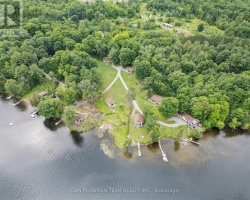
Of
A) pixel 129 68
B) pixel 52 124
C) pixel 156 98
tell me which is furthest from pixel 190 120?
pixel 52 124

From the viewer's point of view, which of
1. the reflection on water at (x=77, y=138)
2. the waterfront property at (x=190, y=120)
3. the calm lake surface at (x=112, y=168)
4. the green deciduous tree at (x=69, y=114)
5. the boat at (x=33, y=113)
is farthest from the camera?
the boat at (x=33, y=113)

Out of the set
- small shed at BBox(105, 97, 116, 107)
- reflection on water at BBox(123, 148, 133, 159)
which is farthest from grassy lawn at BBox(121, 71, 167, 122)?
reflection on water at BBox(123, 148, 133, 159)

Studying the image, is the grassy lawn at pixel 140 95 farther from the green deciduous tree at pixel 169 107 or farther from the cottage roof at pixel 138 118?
the cottage roof at pixel 138 118

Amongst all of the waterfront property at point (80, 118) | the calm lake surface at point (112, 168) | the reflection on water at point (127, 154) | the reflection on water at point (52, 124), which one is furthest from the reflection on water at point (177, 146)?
the reflection on water at point (52, 124)

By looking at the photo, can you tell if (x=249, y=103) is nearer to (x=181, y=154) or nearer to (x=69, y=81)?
(x=181, y=154)

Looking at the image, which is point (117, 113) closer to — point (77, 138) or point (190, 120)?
point (77, 138)

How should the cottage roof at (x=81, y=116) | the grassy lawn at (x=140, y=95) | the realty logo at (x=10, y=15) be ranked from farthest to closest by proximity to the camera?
the realty logo at (x=10, y=15) → the grassy lawn at (x=140, y=95) → the cottage roof at (x=81, y=116)

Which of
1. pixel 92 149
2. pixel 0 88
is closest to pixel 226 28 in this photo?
pixel 92 149
